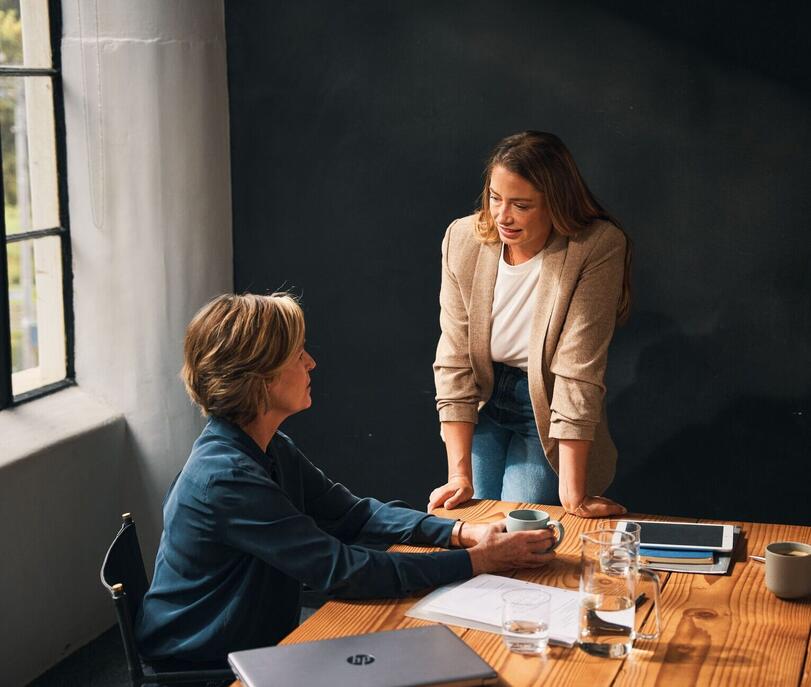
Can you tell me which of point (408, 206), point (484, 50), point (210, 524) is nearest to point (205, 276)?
point (408, 206)

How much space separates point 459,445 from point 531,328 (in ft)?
1.15

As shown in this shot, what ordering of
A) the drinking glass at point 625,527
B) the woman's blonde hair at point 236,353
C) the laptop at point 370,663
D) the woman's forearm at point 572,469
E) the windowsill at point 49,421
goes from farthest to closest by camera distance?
the windowsill at point 49,421, the woman's forearm at point 572,469, the woman's blonde hair at point 236,353, the drinking glass at point 625,527, the laptop at point 370,663

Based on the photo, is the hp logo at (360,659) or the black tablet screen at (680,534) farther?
the black tablet screen at (680,534)

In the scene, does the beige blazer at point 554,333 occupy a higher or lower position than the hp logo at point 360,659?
higher

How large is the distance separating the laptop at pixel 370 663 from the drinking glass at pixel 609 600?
0.69 ft

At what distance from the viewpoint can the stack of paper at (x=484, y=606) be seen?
189 centimetres

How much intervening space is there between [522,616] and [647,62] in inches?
89.2

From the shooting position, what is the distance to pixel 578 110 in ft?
12.0

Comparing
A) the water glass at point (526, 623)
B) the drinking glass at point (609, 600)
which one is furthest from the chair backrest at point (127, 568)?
the drinking glass at point (609, 600)

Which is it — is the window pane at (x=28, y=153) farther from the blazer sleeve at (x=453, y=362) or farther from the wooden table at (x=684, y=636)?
the wooden table at (x=684, y=636)

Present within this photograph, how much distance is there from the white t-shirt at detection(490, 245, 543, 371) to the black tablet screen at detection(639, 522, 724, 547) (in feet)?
2.22

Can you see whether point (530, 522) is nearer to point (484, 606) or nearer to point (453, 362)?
point (484, 606)

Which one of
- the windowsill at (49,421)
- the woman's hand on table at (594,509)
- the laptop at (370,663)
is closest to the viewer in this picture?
the laptop at (370,663)

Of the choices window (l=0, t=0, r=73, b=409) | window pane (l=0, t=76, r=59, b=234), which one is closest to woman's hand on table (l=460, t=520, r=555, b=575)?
window (l=0, t=0, r=73, b=409)
